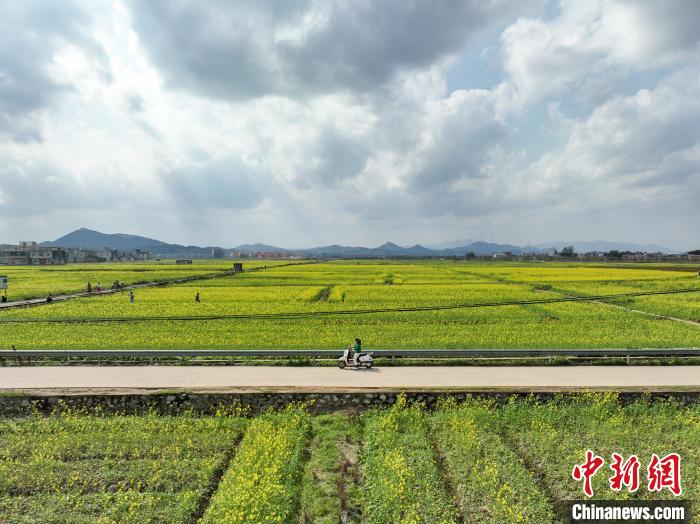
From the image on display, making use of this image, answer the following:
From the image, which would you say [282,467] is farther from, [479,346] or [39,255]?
[39,255]

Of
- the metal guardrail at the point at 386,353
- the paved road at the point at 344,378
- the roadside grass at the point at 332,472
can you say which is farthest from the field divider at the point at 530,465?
the metal guardrail at the point at 386,353

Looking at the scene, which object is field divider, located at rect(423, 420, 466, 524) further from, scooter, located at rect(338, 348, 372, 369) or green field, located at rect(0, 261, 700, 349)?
green field, located at rect(0, 261, 700, 349)

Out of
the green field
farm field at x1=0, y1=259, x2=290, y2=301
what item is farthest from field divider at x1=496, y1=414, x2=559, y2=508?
farm field at x1=0, y1=259, x2=290, y2=301

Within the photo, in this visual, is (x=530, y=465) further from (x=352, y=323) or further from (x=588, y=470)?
(x=352, y=323)

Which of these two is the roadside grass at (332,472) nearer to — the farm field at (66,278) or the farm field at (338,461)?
the farm field at (338,461)

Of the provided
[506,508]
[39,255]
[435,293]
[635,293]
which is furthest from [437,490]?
[39,255]

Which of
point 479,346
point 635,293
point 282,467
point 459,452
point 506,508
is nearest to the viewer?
point 506,508

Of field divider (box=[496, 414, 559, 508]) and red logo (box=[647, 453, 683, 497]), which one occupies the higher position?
red logo (box=[647, 453, 683, 497])
